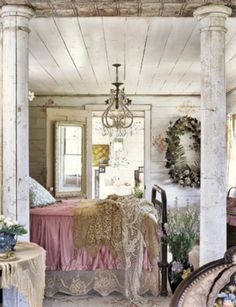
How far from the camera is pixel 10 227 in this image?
2.63m

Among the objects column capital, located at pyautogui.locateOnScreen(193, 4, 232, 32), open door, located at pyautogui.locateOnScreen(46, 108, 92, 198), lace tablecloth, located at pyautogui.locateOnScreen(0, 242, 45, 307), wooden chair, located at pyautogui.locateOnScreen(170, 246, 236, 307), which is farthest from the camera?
open door, located at pyautogui.locateOnScreen(46, 108, 92, 198)

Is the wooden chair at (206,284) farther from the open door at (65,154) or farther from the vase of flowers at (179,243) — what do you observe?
the open door at (65,154)

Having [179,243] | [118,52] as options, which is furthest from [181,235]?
[118,52]

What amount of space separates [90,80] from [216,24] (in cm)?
305

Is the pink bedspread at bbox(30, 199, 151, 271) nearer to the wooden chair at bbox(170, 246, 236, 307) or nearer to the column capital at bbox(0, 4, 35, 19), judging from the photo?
the column capital at bbox(0, 4, 35, 19)

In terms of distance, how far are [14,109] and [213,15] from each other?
1.40m

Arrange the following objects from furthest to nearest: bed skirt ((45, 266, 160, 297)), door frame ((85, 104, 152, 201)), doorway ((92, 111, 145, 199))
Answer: doorway ((92, 111, 145, 199)) < door frame ((85, 104, 152, 201)) < bed skirt ((45, 266, 160, 297))

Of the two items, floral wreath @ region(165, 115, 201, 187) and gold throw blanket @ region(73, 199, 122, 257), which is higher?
floral wreath @ region(165, 115, 201, 187)

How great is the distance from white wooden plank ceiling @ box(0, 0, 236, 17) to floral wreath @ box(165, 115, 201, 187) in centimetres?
397

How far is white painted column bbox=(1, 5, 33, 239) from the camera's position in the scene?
2812 mm

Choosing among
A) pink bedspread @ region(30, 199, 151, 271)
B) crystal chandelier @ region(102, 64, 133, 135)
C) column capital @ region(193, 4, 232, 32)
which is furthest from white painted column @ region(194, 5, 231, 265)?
crystal chandelier @ region(102, 64, 133, 135)

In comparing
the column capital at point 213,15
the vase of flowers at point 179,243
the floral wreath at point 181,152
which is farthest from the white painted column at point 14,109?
the floral wreath at point 181,152

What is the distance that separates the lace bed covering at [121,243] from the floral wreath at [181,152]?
268 cm

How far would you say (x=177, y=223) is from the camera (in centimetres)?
429
